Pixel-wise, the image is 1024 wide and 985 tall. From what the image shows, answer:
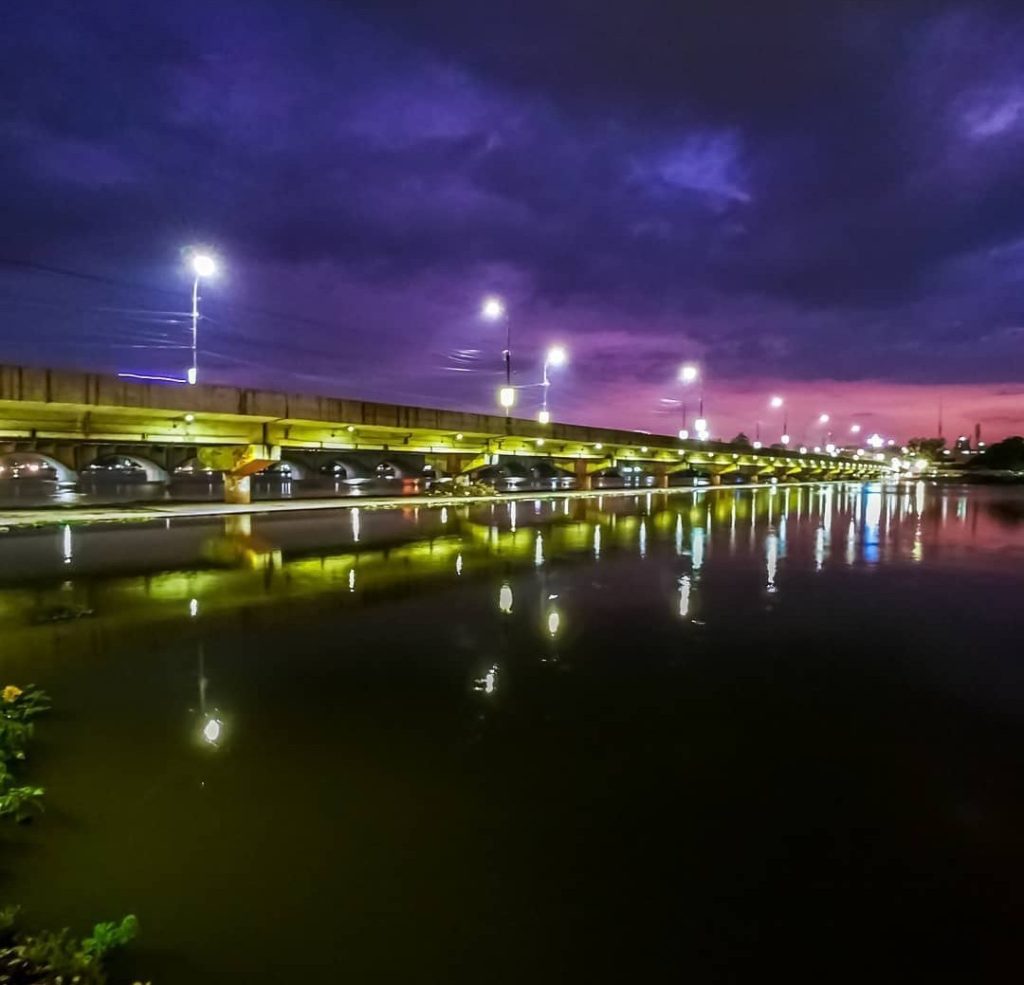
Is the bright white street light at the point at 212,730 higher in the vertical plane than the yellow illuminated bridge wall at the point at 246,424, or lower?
lower

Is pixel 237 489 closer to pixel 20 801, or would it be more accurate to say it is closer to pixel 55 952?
pixel 20 801

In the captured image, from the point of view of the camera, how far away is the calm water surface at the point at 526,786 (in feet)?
13.8

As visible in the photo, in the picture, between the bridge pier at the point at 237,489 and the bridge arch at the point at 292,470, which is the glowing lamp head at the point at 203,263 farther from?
the bridge arch at the point at 292,470

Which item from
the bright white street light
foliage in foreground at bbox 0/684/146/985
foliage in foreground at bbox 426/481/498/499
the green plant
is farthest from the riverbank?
foliage in foreground at bbox 0/684/146/985

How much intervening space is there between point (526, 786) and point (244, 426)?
135ft

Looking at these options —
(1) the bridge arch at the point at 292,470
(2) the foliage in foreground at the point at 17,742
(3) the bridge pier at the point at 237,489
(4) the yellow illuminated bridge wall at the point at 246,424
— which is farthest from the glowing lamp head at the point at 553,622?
(1) the bridge arch at the point at 292,470

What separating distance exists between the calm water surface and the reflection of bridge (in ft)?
76.1

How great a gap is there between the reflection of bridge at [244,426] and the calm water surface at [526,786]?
23.2 m

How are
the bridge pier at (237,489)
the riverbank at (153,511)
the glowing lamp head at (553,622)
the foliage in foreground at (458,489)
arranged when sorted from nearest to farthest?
→ 1. the glowing lamp head at (553,622)
2. the riverbank at (153,511)
3. the bridge pier at (237,489)
4. the foliage in foreground at (458,489)

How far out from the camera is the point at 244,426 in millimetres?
43125

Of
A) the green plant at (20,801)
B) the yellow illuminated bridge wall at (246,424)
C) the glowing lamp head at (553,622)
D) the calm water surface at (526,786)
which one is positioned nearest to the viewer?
the calm water surface at (526,786)

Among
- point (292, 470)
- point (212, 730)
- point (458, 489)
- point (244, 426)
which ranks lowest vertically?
point (212, 730)

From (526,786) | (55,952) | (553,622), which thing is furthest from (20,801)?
(553,622)

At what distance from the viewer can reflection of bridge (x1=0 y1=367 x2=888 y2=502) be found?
33.5 m
